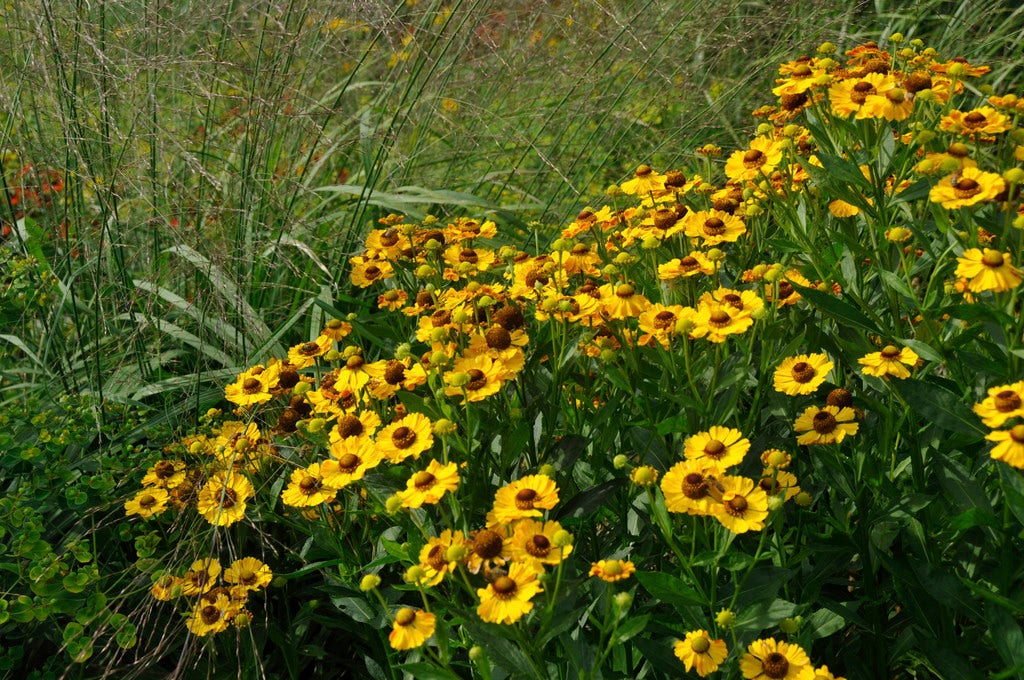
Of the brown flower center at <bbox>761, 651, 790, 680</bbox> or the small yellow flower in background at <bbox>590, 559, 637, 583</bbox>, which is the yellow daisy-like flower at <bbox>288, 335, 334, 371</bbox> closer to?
the small yellow flower in background at <bbox>590, 559, 637, 583</bbox>

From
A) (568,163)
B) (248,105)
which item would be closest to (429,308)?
(248,105)

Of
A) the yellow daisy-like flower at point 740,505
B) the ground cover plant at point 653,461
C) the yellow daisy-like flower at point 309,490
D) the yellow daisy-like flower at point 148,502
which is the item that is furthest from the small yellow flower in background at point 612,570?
the yellow daisy-like flower at point 148,502

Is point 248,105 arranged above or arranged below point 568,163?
above

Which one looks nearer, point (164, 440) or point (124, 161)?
point (164, 440)

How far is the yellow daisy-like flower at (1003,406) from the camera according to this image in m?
1.01

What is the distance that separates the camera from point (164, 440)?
1875mm

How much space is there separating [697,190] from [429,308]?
49 cm

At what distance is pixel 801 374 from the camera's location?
3.98ft

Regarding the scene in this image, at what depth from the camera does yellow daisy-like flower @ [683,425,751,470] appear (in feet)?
3.63

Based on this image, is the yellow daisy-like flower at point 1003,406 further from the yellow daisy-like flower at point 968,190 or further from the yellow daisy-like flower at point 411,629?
the yellow daisy-like flower at point 411,629

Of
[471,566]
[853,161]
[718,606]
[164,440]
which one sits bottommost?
[164,440]

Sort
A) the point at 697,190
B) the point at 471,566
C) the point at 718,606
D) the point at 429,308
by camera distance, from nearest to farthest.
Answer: the point at 471,566 → the point at 718,606 → the point at 429,308 → the point at 697,190

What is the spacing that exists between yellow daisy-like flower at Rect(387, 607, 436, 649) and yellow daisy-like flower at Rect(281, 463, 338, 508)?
9.3 inches

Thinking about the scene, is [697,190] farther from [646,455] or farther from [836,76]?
[646,455]
